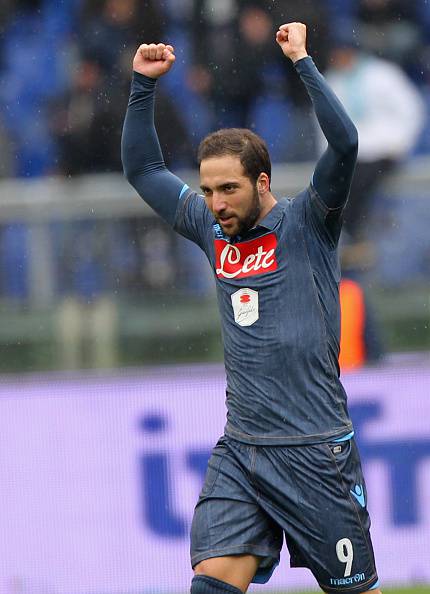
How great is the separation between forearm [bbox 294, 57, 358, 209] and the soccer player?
0.02 m

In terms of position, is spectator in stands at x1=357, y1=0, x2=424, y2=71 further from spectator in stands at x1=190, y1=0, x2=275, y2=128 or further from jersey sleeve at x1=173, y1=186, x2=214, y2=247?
jersey sleeve at x1=173, y1=186, x2=214, y2=247

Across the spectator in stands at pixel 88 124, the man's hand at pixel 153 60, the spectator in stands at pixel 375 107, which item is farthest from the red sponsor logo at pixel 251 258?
the spectator in stands at pixel 88 124

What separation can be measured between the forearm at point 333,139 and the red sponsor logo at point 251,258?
0.93 feet

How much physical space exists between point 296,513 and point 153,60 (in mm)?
1763

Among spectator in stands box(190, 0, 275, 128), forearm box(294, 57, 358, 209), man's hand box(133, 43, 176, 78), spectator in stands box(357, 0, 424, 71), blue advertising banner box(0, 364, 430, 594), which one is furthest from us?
spectator in stands box(357, 0, 424, 71)

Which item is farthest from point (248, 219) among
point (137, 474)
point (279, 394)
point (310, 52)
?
point (310, 52)

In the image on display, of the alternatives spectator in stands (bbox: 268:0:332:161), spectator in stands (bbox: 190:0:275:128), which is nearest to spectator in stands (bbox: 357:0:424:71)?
spectator in stands (bbox: 268:0:332:161)

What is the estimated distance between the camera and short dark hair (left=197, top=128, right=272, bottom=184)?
14.8ft

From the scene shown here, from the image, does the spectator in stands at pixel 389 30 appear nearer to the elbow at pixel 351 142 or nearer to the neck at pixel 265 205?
the neck at pixel 265 205

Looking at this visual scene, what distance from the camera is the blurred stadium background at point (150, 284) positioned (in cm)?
680

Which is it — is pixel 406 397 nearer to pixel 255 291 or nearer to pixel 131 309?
pixel 131 309

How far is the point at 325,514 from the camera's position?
4.50 metres

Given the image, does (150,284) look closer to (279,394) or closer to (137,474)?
(137,474)

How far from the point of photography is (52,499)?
22.6ft
